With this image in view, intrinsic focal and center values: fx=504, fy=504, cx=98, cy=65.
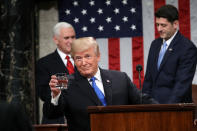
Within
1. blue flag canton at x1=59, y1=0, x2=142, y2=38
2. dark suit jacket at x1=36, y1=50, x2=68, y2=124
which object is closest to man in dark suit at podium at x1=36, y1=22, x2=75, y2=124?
dark suit jacket at x1=36, y1=50, x2=68, y2=124

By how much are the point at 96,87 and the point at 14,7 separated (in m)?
3.82

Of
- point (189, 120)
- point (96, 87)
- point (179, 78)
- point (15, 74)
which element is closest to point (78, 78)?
point (96, 87)

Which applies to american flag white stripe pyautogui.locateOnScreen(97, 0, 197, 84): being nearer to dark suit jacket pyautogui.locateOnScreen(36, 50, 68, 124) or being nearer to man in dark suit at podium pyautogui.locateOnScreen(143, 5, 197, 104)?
man in dark suit at podium pyautogui.locateOnScreen(143, 5, 197, 104)

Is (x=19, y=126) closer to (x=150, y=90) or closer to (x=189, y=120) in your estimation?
(x=189, y=120)

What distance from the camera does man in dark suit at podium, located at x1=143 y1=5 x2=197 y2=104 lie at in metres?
5.39

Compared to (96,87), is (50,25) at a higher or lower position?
higher

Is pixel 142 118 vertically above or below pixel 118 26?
below

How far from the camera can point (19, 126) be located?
168 cm

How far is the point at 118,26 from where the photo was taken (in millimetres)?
7473

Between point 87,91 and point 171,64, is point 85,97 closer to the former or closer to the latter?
point 87,91

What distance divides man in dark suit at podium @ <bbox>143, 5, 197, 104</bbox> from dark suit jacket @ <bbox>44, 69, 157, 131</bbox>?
153 centimetres

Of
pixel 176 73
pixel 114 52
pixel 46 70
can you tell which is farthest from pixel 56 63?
pixel 114 52

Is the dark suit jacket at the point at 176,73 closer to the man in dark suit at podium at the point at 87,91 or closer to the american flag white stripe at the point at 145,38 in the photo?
the man in dark suit at podium at the point at 87,91

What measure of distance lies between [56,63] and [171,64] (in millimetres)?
1309
